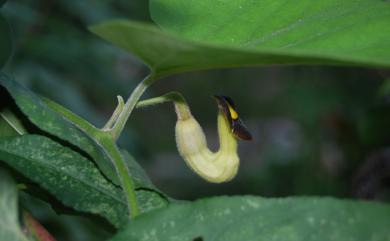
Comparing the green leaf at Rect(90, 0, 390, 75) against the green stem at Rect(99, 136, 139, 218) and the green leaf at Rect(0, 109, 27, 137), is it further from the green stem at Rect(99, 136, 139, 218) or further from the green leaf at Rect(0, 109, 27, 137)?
the green leaf at Rect(0, 109, 27, 137)

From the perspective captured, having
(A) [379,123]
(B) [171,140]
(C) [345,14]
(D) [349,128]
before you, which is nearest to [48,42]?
(A) [379,123]

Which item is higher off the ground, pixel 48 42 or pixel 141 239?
pixel 141 239

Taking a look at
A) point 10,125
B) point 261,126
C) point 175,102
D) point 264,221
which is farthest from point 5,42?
point 261,126

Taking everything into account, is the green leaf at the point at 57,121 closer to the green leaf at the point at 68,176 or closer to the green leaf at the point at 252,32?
the green leaf at the point at 68,176

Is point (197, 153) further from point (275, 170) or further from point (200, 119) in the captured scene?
point (200, 119)

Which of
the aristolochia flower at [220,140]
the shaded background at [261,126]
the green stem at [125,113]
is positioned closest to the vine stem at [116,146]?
the green stem at [125,113]

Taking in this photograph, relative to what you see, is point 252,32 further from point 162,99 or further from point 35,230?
point 35,230

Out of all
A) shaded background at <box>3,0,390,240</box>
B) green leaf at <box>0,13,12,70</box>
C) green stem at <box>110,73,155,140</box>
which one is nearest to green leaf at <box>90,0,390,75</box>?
green stem at <box>110,73,155,140</box>
